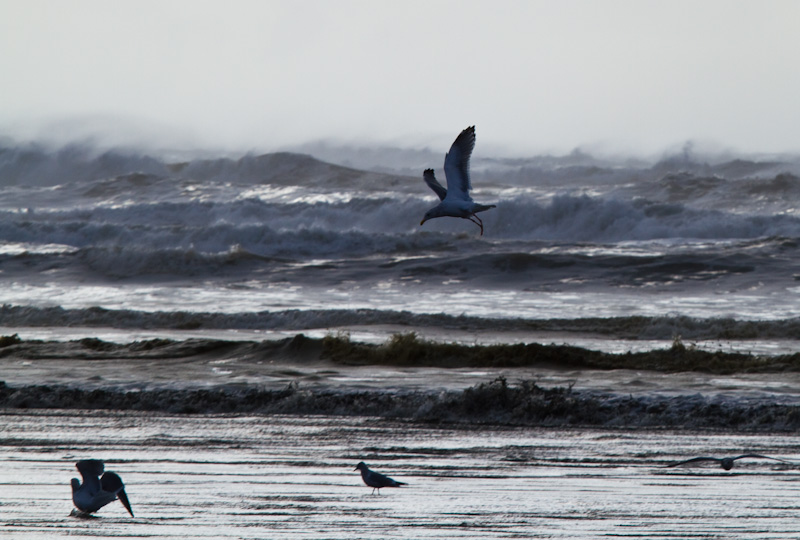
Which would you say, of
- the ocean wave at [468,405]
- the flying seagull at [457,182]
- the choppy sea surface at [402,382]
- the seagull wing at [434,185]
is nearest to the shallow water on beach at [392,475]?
the choppy sea surface at [402,382]

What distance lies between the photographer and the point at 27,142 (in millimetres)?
48375

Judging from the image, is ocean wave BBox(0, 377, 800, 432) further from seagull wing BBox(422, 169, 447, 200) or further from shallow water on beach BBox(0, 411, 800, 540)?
seagull wing BBox(422, 169, 447, 200)

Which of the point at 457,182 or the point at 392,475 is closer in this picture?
the point at 392,475

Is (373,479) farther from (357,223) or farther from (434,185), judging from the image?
(357,223)

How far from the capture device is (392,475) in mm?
6047

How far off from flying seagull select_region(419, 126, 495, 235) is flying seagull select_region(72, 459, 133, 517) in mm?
4020

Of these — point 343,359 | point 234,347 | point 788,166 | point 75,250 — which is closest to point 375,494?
point 343,359

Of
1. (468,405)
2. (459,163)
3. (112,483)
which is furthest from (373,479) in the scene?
(459,163)

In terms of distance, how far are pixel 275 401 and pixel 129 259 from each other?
13616 mm

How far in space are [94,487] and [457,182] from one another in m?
4.40

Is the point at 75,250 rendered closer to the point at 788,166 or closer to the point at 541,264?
the point at 541,264

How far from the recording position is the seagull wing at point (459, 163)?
8375mm

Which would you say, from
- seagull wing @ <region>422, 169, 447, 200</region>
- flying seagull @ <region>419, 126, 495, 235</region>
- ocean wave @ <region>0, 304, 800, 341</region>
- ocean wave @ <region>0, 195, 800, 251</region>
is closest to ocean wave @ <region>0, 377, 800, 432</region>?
flying seagull @ <region>419, 126, 495, 235</region>

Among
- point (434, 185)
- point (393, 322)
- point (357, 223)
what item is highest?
point (434, 185)
